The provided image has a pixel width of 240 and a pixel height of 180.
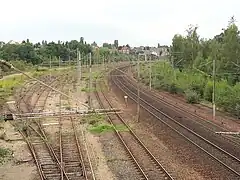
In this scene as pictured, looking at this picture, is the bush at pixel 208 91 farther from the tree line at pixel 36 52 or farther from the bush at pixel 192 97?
the tree line at pixel 36 52

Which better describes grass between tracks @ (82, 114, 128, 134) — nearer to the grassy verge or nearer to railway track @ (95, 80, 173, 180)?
railway track @ (95, 80, 173, 180)

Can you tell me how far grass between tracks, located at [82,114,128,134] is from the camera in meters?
26.5

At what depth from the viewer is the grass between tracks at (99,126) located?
86.9 ft

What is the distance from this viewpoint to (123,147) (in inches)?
850

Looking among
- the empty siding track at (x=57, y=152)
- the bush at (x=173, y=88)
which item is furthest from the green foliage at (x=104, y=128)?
the bush at (x=173, y=88)

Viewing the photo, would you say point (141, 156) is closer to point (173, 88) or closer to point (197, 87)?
point (197, 87)

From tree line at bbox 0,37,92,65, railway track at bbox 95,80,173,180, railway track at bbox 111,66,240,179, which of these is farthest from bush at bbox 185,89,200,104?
tree line at bbox 0,37,92,65

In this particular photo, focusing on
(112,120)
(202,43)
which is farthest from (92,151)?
(202,43)

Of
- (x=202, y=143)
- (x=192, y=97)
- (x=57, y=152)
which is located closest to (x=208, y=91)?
(x=192, y=97)

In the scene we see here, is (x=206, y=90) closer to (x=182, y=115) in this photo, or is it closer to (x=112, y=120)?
(x=182, y=115)

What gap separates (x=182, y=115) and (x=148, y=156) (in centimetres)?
1336

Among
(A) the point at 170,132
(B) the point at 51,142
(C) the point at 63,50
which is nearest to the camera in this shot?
(B) the point at 51,142

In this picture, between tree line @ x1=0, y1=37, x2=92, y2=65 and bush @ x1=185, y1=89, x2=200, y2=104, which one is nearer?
bush @ x1=185, y1=89, x2=200, y2=104

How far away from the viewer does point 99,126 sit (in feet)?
89.9
